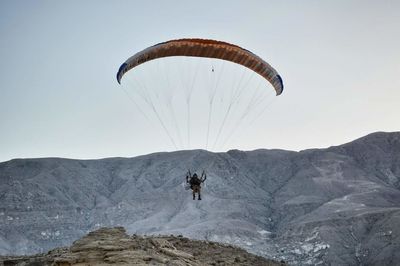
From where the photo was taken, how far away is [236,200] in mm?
100062

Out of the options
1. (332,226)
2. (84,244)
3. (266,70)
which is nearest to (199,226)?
(332,226)

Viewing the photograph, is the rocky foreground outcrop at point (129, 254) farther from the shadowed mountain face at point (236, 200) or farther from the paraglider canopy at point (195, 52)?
the shadowed mountain face at point (236, 200)

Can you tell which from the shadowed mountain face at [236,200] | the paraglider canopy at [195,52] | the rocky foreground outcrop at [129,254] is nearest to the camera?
the rocky foreground outcrop at [129,254]

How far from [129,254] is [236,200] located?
87127mm

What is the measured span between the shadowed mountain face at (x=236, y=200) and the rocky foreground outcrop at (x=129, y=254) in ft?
174

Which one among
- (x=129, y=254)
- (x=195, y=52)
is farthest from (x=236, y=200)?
(x=129, y=254)

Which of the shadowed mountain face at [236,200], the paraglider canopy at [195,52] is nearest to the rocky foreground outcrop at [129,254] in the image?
the paraglider canopy at [195,52]

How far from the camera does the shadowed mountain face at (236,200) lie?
7631cm

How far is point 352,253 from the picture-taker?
235 ft

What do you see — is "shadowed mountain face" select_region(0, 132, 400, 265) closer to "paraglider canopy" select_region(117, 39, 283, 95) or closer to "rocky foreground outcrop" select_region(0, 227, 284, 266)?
"paraglider canopy" select_region(117, 39, 283, 95)

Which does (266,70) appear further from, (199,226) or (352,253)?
(199,226)

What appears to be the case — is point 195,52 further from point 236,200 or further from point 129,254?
point 236,200

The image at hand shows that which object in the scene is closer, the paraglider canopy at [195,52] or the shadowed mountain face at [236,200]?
the paraglider canopy at [195,52]

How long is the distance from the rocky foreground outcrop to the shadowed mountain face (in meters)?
53.1
